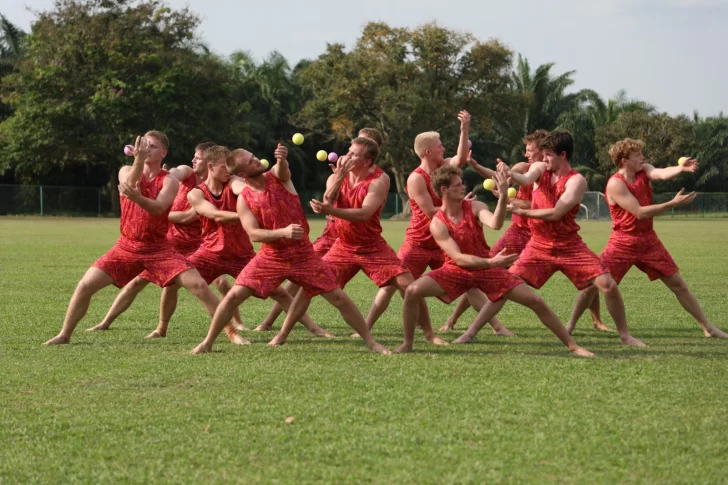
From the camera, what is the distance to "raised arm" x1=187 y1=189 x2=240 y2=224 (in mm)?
10039

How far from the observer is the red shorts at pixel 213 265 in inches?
415

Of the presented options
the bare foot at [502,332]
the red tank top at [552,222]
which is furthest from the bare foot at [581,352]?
the bare foot at [502,332]

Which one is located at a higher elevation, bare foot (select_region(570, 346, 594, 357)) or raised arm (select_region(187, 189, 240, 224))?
raised arm (select_region(187, 189, 240, 224))

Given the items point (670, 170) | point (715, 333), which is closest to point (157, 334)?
point (670, 170)

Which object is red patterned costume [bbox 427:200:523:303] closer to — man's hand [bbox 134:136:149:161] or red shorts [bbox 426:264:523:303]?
red shorts [bbox 426:264:523:303]

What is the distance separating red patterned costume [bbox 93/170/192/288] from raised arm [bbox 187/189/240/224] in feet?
1.61

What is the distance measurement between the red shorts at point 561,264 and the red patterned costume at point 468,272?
→ 911 millimetres

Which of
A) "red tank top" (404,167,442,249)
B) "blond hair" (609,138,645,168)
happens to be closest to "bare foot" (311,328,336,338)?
"red tank top" (404,167,442,249)

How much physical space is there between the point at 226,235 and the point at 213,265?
345 millimetres

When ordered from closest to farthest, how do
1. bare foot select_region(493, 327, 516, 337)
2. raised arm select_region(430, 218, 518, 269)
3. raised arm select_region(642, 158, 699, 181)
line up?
raised arm select_region(430, 218, 518, 269), raised arm select_region(642, 158, 699, 181), bare foot select_region(493, 327, 516, 337)

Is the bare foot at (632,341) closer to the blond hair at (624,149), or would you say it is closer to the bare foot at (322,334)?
the blond hair at (624,149)

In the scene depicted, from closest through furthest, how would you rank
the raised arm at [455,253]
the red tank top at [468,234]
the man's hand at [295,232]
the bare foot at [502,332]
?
the man's hand at [295,232]
the raised arm at [455,253]
the red tank top at [468,234]
the bare foot at [502,332]

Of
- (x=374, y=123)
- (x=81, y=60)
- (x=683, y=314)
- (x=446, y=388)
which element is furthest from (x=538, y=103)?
(x=446, y=388)

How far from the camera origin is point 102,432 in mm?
5996
